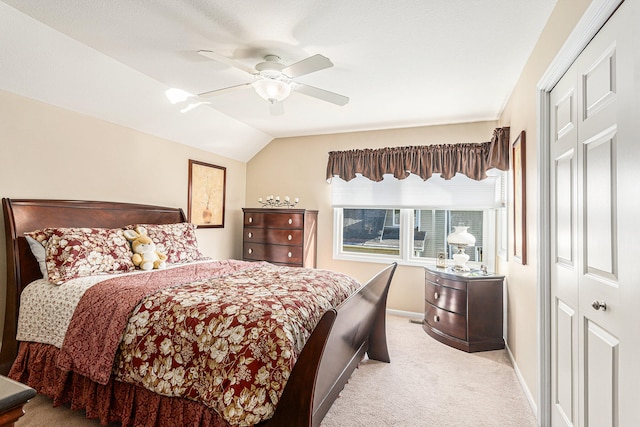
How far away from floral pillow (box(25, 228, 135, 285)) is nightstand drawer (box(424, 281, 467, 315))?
9.84ft

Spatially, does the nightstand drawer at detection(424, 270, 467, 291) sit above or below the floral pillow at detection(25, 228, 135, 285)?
below

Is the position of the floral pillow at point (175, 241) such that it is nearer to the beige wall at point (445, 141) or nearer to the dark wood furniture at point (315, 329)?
the dark wood furniture at point (315, 329)

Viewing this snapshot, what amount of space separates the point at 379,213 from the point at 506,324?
201cm

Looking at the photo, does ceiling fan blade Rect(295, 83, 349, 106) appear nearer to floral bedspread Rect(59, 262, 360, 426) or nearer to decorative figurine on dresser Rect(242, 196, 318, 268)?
floral bedspread Rect(59, 262, 360, 426)

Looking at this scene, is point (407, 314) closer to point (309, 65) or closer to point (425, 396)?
point (425, 396)

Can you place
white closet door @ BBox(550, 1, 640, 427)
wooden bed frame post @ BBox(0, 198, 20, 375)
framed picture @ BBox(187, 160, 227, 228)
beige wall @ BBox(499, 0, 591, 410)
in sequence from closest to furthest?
white closet door @ BBox(550, 1, 640, 427) < beige wall @ BBox(499, 0, 591, 410) < wooden bed frame post @ BBox(0, 198, 20, 375) < framed picture @ BBox(187, 160, 227, 228)

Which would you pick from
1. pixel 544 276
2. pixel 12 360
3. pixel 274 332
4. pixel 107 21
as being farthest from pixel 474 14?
pixel 12 360

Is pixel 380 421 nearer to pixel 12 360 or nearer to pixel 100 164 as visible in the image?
pixel 12 360

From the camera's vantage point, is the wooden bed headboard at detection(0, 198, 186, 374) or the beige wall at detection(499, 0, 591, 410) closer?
the beige wall at detection(499, 0, 591, 410)

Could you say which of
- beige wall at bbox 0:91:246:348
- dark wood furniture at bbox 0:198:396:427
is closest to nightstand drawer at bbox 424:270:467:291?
dark wood furniture at bbox 0:198:396:427

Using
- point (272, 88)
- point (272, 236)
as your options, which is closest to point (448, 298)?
point (272, 236)

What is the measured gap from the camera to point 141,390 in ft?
6.08

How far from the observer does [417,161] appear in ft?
13.6

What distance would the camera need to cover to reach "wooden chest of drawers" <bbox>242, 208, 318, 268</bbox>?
14.3 ft
